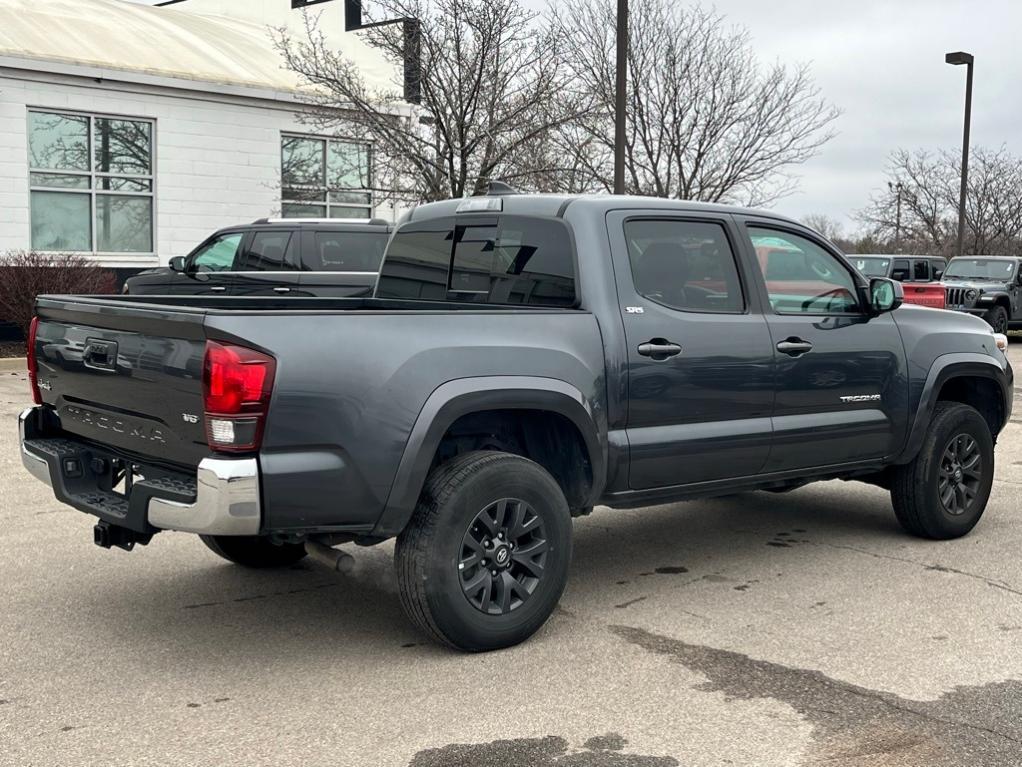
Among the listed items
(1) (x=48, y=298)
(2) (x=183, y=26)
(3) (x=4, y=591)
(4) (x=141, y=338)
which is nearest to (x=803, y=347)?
(4) (x=141, y=338)

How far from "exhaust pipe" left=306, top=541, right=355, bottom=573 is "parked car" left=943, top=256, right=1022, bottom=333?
65.5 ft

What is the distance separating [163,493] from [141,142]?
1582 centimetres

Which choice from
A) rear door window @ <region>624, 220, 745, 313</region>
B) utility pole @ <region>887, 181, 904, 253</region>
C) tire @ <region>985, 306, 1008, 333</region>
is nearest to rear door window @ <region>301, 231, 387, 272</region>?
rear door window @ <region>624, 220, 745, 313</region>

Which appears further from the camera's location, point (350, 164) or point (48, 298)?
point (350, 164)

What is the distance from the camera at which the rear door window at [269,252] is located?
1388cm

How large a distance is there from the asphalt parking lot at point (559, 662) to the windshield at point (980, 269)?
62.0ft

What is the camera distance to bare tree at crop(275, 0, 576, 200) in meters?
17.3

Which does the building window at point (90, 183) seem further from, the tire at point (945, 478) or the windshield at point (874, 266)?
the tire at point (945, 478)

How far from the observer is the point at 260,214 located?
20.3 metres

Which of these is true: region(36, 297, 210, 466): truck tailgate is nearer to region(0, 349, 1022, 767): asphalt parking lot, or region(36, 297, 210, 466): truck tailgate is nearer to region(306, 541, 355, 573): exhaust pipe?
region(306, 541, 355, 573): exhaust pipe

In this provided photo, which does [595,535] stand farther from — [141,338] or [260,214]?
[260,214]

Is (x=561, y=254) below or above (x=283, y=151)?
below

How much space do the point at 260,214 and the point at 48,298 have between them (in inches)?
607

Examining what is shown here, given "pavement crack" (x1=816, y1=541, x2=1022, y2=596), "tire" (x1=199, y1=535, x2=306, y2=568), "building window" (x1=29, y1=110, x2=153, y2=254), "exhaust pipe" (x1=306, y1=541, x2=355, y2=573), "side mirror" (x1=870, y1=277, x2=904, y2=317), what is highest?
"building window" (x1=29, y1=110, x2=153, y2=254)
